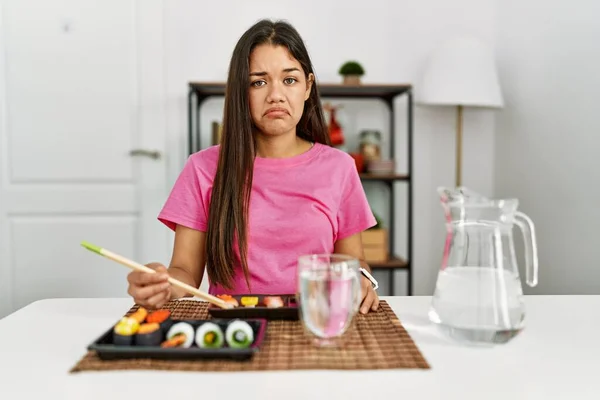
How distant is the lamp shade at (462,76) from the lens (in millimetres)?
2746

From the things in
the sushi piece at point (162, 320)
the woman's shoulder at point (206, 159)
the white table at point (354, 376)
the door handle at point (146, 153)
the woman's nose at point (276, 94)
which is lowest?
the white table at point (354, 376)

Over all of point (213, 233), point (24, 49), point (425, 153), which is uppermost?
point (24, 49)

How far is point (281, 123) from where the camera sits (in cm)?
135

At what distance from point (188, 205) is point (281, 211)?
0.71ft

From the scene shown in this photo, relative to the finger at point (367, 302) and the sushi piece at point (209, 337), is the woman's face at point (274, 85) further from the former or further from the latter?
the sushi piece at point (209, 337)

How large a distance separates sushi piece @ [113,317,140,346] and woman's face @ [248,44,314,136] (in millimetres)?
651

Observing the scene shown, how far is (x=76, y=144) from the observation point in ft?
9.70

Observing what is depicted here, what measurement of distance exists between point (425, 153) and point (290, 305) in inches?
91.4

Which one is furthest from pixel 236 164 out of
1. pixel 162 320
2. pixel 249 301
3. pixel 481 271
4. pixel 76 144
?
pixel 76 144

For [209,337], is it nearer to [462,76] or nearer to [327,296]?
[327,296]

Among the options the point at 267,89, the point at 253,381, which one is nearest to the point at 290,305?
the point at 253,381

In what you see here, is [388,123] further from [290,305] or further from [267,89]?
[290,305]

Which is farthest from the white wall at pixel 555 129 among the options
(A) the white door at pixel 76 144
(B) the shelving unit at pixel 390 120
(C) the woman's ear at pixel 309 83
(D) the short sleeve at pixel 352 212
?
(A) the white door at pixel 76 144

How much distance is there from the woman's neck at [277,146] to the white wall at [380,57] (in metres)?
1.61
